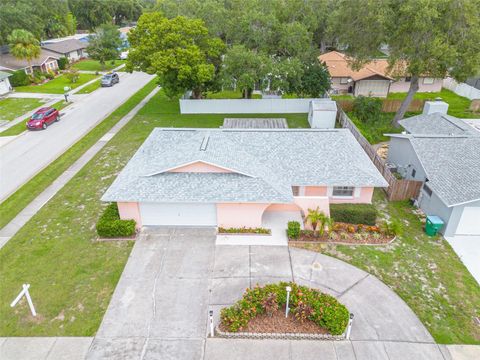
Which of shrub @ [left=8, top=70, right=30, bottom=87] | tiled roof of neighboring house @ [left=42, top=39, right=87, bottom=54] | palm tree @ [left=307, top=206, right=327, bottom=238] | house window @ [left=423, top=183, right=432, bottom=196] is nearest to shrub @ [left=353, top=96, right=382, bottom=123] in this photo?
house window @ [left=423, top=183, right=432, bottom=196]

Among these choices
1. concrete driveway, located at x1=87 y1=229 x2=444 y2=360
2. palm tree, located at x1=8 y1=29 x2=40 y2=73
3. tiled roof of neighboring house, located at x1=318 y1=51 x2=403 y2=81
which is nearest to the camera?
concrete driveway, located at x1=87 y1=229 x2=444 y2=360

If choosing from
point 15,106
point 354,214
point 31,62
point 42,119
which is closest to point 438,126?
point 354,214

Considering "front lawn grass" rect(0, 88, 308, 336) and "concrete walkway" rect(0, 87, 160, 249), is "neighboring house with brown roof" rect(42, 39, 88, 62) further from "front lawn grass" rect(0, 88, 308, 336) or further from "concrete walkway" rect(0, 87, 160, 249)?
"front lawn grass" rect(0, 88, 308, 336)

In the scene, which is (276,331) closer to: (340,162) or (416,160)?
(340,162)

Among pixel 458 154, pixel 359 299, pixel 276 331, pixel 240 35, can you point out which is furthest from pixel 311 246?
pixel 240 35

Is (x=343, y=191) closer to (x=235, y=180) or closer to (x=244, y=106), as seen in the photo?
(x=235, y=180)

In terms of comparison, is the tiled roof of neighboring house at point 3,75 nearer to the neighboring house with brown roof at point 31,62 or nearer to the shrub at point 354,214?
the neighboring house with brown roof at point 31,62

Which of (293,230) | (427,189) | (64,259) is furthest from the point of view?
(427,189)
